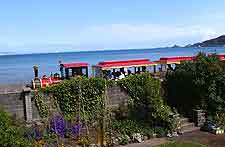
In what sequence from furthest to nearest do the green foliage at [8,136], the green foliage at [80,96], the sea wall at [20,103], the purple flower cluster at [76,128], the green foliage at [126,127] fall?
the green foliage at [80,96] → the green foliage at [126,127] → the sea wall at [20,103] → the purple flower cluster at [76,128] → the green foliage at [8,136]

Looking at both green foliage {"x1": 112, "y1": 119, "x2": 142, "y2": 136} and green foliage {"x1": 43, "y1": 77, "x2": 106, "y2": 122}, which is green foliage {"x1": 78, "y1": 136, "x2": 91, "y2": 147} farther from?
green foliage {"x1": 112, "y1": 119, "x2": 142, "y2": 136}

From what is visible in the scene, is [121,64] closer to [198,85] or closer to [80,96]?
[198,85]

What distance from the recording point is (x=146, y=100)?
22812mm

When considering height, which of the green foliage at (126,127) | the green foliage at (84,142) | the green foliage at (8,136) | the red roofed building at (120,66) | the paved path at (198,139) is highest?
the red roofed building at (120,66)

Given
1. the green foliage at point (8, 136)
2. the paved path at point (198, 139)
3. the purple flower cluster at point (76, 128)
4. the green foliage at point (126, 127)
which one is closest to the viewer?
the green foliage at point (8, 136)

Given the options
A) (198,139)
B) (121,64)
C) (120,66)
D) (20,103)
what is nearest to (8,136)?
(20,103)

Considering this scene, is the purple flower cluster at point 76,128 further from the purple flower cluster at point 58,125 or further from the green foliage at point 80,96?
the green foliage at point 80,96

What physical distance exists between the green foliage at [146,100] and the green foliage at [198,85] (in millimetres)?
1610

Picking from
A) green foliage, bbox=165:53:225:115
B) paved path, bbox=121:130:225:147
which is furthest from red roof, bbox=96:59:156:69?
paved path, bbox=121:130:225:147

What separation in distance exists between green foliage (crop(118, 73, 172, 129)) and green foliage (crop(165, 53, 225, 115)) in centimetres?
161

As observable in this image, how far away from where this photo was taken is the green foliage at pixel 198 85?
23.3m

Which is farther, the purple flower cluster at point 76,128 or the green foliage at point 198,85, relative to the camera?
the green foliage at point 198,85

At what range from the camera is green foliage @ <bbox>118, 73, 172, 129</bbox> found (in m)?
22.0

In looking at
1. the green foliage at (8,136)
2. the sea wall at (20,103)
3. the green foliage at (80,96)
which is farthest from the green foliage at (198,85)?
the green foliage at (8,136)
